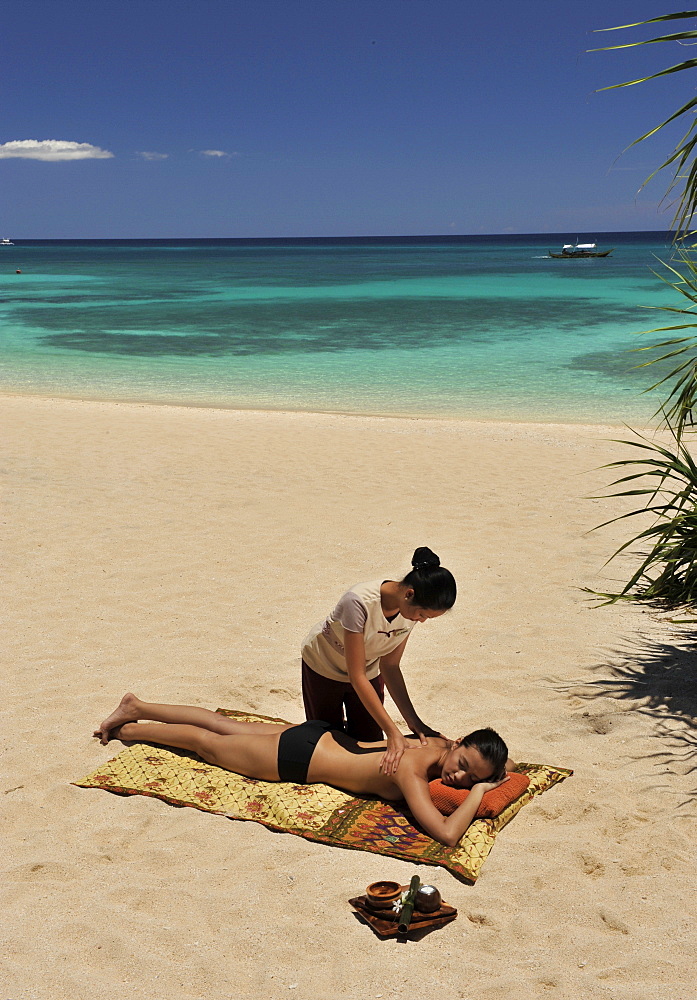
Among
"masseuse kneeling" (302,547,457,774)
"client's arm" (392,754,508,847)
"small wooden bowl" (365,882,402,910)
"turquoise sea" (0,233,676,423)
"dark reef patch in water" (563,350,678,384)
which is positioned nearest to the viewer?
"small wooden bowl" (365,882,402,910)

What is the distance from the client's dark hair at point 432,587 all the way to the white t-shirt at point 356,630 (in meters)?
0.24

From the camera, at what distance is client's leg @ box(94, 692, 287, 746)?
4039mm

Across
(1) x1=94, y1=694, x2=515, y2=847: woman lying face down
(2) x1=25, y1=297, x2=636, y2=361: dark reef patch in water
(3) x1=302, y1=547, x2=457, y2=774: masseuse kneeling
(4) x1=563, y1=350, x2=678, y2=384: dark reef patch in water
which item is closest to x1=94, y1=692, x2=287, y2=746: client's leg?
(1) x1=94, y1=694, x2=515, y2=847: woman lying face down

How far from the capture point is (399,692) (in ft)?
13.1

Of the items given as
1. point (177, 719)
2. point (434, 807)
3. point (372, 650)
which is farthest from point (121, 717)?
point (434, 807)

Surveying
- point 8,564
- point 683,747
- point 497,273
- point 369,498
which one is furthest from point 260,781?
point 497,273

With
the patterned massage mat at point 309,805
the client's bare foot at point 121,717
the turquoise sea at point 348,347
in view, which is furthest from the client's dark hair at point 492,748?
the turquoise sea at point 348,347

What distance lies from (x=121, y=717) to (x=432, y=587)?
1.77 metres

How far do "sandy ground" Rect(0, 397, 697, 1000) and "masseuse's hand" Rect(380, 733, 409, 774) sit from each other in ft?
1.21

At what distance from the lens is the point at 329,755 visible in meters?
3.85

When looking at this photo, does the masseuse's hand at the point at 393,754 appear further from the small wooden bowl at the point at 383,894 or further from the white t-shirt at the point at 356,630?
the small wooden bowl at the point at 383,894

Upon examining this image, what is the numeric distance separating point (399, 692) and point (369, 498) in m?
4.61

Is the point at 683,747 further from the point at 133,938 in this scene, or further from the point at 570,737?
the point at 133,938

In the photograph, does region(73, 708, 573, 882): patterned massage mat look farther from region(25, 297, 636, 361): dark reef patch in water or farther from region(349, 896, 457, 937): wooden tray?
region(25, 297, 636, 361): dark reef patch in water
